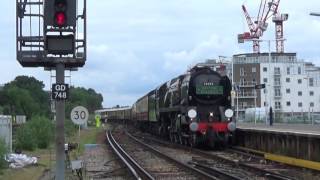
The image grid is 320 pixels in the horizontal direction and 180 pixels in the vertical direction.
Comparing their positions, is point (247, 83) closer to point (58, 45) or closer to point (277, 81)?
point (277, 81)

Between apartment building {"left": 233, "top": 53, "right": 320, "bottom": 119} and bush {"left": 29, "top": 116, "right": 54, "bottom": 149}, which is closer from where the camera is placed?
bush {"left": 29, "top": 116, "right": 54, "bottom": 149}

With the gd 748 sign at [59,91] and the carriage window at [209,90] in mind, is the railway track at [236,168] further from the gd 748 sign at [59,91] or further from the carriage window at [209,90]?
the gd 748 sign at [59,91]

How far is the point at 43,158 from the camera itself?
27.1 metres

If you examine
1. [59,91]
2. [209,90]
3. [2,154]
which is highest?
[209,90]

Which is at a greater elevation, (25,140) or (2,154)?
(25,140)

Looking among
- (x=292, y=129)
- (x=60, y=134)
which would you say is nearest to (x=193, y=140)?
(x=292, y=129)

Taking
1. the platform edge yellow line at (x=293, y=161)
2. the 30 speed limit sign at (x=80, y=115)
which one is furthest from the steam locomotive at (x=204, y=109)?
the 30 speed limit sign at (x=80, y=115)

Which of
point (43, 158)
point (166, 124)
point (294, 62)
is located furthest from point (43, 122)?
point (294, 62)

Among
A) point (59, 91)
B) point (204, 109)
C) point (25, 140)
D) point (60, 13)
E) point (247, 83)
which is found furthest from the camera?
point (247, 83)

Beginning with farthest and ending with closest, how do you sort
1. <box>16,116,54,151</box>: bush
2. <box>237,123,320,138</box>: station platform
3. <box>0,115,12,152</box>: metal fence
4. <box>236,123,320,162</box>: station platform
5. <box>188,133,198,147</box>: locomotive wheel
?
<box>16,116,54,151</box>: bush → <box>188,133,198,147</box>: locomotive wheel → <box>0,115,12,152</box>: metal fence → <box>237,123,320,138</box>: station platform → <box>236,123,320,162</box>: station platform

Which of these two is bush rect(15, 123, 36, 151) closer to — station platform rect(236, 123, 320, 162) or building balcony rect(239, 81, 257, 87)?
station platform rect(236, 123, 320, 162)

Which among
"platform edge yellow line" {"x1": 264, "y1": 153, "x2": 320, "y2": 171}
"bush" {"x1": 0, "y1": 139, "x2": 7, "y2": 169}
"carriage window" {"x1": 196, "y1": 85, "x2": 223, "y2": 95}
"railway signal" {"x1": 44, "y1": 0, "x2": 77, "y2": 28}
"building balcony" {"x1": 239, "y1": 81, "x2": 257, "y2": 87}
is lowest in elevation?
"platform edge yellow line" {"x1": 264, "y1": 153, "x2": 320, "y2": 171}

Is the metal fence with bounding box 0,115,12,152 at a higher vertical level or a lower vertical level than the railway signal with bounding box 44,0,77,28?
lower

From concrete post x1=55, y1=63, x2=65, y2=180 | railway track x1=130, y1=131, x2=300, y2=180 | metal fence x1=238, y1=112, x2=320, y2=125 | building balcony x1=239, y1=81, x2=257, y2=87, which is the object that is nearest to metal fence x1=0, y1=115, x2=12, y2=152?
railway track x1=130, y1=131, x2=300, y2=180
